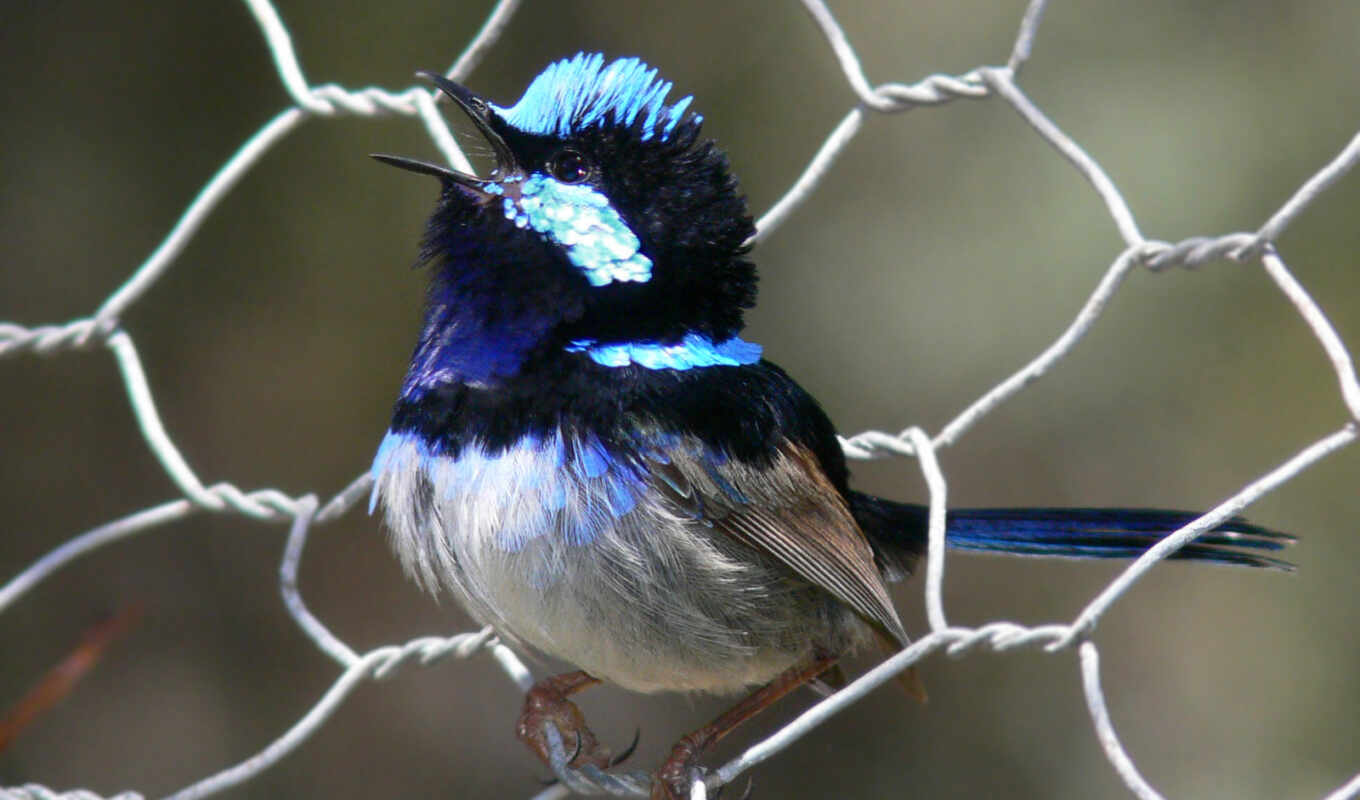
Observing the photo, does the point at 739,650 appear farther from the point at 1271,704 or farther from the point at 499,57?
the point at 499,57

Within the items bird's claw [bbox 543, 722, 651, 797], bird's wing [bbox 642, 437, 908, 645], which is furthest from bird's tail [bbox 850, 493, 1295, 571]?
bird's claw [bbox 543, 722, 651, 797]

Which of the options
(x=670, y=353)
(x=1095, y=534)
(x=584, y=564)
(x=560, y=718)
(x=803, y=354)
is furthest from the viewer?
(x=803, y=354)

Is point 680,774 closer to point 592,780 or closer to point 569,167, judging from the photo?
point 592,780

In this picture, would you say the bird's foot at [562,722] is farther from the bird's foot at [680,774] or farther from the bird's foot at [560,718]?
the bird's foot at [680,774]

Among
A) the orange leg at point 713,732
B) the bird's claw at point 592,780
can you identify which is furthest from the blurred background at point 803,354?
the bird's claw at point 592,780

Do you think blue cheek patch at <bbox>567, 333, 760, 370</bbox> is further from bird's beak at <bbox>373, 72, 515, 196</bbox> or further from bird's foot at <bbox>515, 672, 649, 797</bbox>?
bird's foot at <bbox>515, 672, 649, 797</bbox>

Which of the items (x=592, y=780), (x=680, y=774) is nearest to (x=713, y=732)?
(x=680, y=774)
